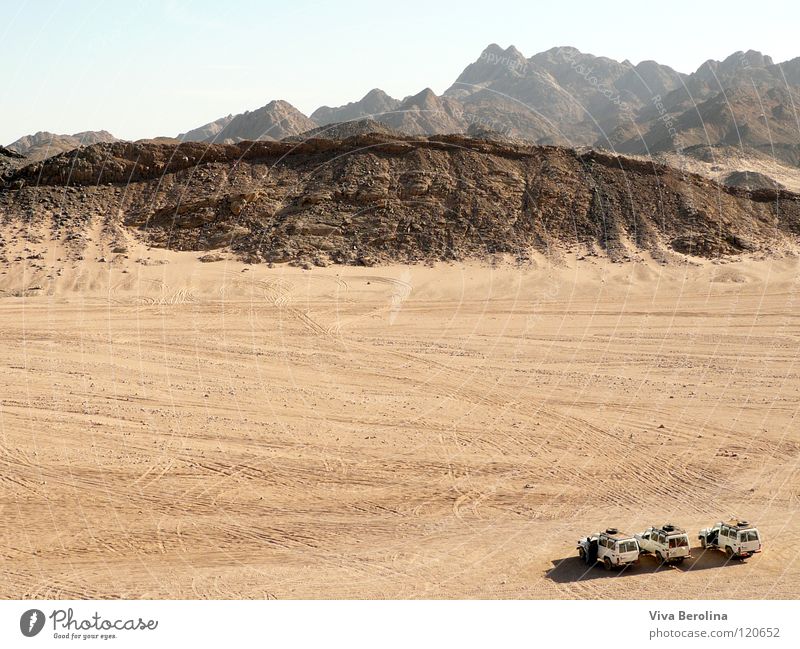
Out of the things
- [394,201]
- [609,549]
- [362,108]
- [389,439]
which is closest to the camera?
[609,549]

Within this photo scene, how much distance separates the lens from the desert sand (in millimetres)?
14789

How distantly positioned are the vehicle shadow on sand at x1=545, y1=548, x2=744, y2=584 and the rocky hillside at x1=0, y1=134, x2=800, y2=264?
30.1 m

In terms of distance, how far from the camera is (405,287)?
134ft

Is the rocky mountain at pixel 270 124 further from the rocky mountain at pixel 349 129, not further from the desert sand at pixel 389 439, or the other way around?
the desert sand at pixel 389 439

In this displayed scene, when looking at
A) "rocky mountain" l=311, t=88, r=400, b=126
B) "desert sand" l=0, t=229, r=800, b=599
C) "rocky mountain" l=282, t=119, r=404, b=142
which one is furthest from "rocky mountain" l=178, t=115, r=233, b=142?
"desert sand" l=0, t=229, r=800, b=599

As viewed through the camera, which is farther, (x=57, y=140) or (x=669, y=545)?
(x=57, y=140)

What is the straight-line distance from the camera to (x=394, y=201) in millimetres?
47438

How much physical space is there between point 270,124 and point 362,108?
111 ft

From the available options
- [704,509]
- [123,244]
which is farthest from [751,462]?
[123,244]

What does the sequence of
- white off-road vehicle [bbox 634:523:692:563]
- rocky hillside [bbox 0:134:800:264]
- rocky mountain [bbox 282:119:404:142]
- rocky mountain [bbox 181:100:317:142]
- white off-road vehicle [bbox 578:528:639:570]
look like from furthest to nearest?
1. rocky mountain [bbox 181:100:317:142]
2. rocky mountain [bbox 282:119:404:142]
3. rocky hillside [bbox 0:134:800:264]
4. white off-road vehicle [bbox 634:523:692:563]
5. white off-road vehicle [bbox 578:528:639:570]

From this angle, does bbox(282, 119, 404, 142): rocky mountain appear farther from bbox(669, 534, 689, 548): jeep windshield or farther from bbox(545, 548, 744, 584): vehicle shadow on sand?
bbox(669, 534, 689, 548): jeep windshield

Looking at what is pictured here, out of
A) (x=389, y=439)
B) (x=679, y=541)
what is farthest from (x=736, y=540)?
(x=389, y=439)

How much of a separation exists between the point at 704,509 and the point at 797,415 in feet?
24.7

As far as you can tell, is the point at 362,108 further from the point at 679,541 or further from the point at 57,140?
the point at 679,541
